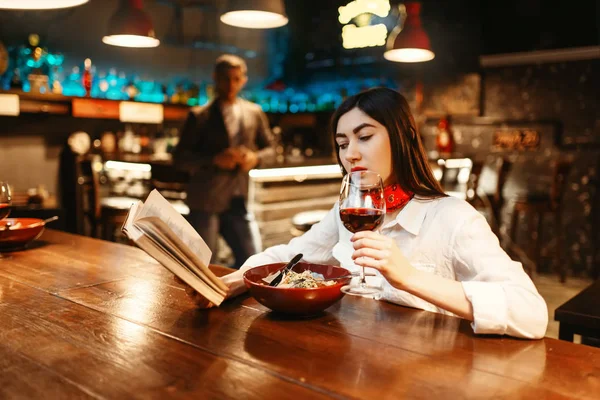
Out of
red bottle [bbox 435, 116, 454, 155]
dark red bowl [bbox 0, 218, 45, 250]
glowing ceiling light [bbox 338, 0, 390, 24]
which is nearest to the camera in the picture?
dark red bowl [bbox 0, 218, 45, 250]

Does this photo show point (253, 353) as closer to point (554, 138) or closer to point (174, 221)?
point (174, 221)

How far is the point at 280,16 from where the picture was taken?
3.15m

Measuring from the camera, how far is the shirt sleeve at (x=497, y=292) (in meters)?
1.18

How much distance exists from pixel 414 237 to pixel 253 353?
0.70 m

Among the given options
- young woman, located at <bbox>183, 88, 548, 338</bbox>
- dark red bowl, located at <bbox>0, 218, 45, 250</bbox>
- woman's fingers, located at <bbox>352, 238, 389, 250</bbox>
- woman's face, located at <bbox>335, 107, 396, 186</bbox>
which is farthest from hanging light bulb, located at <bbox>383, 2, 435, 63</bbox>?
woman's fingers, located at <bbox>352, 238, 389, 250</bbox>

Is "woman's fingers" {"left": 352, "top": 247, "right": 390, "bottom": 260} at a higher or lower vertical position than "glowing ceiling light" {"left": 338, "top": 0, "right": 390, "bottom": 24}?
lower

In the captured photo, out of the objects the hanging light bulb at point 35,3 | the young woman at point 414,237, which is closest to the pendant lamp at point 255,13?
the hanging light bulb at point 35,3

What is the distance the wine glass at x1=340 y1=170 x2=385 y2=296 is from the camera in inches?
48.3

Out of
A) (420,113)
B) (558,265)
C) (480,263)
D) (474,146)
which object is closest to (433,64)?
(420,113)

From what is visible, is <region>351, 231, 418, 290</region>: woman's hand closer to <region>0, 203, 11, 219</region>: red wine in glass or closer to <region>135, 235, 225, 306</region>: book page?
<region>135, 235, 225, 306</region>: book page

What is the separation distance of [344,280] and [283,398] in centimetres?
48

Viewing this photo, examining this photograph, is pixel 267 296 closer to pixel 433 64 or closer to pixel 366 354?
pixel 366 354

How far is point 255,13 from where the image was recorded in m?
3.14

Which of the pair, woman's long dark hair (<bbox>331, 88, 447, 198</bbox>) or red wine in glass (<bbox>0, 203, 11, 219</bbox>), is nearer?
woman's long dark hair (<bbox>331, 88, 447, 198</bbox>)
